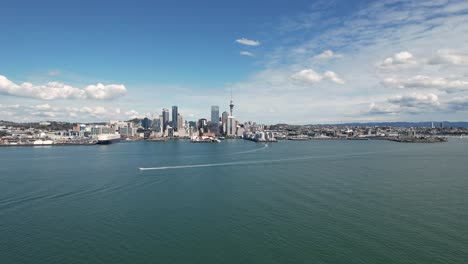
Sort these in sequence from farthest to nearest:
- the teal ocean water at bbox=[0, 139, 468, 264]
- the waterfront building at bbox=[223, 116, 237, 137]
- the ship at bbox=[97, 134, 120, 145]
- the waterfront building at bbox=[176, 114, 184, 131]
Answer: the waterfront building at bbox=[176, 114, 184, 131] → the waterfront building at bbox=[223, 116, 237, 137] → the ship at bbox=[97, 134, 120, 145] → the teal ocean water at bbox=[0, 139, 468, 264]

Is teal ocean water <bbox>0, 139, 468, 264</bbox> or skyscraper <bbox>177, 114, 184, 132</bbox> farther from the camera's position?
skyscraper <bbox>177, 114, 184, 132</bbox>

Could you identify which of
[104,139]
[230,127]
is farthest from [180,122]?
[104,139]

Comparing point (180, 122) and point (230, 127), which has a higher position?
point (180, 122)

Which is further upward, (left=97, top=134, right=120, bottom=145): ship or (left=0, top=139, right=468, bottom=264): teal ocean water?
(left=97, top=134, right=120, bottom=145): ship

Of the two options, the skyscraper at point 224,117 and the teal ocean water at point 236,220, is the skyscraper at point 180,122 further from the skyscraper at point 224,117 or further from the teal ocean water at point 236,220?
the teal ocean water at point 236,220

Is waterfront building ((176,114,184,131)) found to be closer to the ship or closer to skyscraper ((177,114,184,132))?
skyscraper ((177,114,184,132))

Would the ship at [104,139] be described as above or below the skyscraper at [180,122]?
below

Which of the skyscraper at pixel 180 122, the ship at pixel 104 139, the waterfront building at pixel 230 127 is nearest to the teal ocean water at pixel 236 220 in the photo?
the ship at pixel 104 139

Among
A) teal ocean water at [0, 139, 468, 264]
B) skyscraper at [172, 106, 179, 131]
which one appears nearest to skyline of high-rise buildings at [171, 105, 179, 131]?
skyscraper at [172, 106, 179, 131]

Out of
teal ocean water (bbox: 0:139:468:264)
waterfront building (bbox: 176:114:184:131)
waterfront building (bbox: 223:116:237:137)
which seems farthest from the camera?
waterfront building (bbox: 176:114:184:131)

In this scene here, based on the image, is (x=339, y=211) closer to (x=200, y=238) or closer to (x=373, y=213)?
(x=373, y=213)

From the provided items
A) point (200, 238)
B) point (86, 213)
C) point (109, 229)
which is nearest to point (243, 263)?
point (200, 238)

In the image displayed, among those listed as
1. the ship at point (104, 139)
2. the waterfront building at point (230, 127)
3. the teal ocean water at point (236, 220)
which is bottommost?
the teal ocean water at point (236, 220)

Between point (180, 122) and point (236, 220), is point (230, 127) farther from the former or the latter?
point (236, 220)
